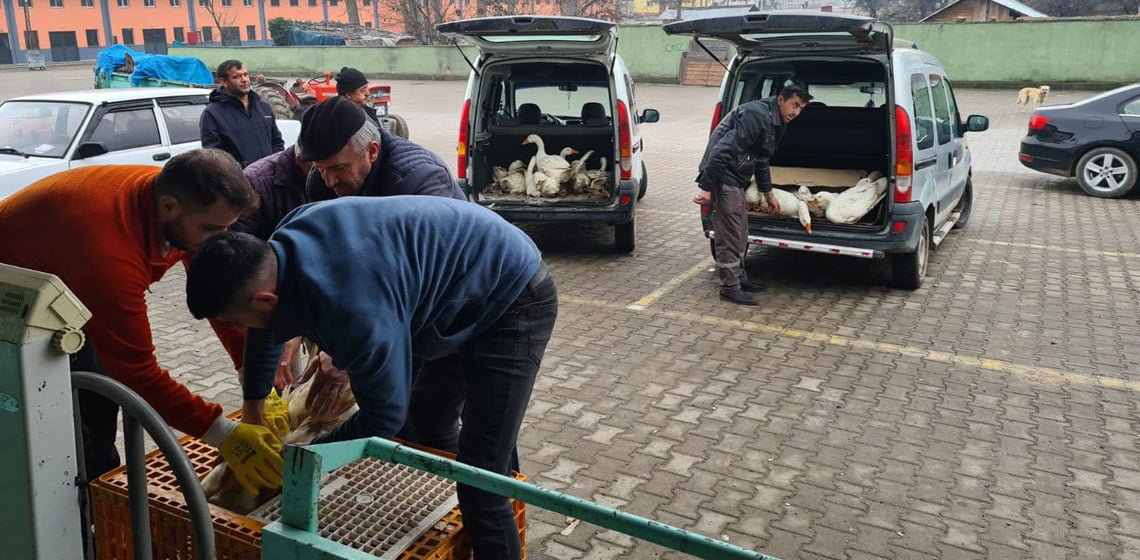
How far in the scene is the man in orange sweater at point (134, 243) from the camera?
8.68 feet

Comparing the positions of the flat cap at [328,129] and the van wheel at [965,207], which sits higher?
the flat cap at [328,129]

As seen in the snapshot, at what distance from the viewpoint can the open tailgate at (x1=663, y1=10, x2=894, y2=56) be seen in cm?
626

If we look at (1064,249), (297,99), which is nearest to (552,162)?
(1064,249)

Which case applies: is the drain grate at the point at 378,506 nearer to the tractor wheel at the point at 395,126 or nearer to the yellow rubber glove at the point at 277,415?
the yellow rubber glove at the point at 277,415

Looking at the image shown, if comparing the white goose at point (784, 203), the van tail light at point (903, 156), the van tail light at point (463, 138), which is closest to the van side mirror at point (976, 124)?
the van tail light at point (903, 156)

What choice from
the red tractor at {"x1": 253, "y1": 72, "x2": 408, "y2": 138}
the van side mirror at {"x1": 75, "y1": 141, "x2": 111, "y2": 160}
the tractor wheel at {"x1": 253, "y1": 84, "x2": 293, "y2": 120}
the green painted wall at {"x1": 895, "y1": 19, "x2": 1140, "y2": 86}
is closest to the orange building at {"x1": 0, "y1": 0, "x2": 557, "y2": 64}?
the green painted wall at {"x1": 895, "y1": 19, "x2": 1140, "y2": 86}

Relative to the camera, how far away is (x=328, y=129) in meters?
3.25

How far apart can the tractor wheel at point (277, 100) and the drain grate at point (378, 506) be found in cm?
1249

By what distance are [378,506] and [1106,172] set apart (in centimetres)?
1171

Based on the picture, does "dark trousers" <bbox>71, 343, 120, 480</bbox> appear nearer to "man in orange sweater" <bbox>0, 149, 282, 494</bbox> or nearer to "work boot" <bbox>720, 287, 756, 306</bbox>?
"man in orange sweater" <bbox>0, 149, 282, 494</bbox>

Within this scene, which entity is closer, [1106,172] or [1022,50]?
[1106,172]

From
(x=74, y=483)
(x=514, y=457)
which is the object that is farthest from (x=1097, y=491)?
(x=74, y=483)

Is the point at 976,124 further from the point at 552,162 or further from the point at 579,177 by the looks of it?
the point at 552,162

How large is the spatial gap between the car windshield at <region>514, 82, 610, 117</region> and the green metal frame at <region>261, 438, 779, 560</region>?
741cm
